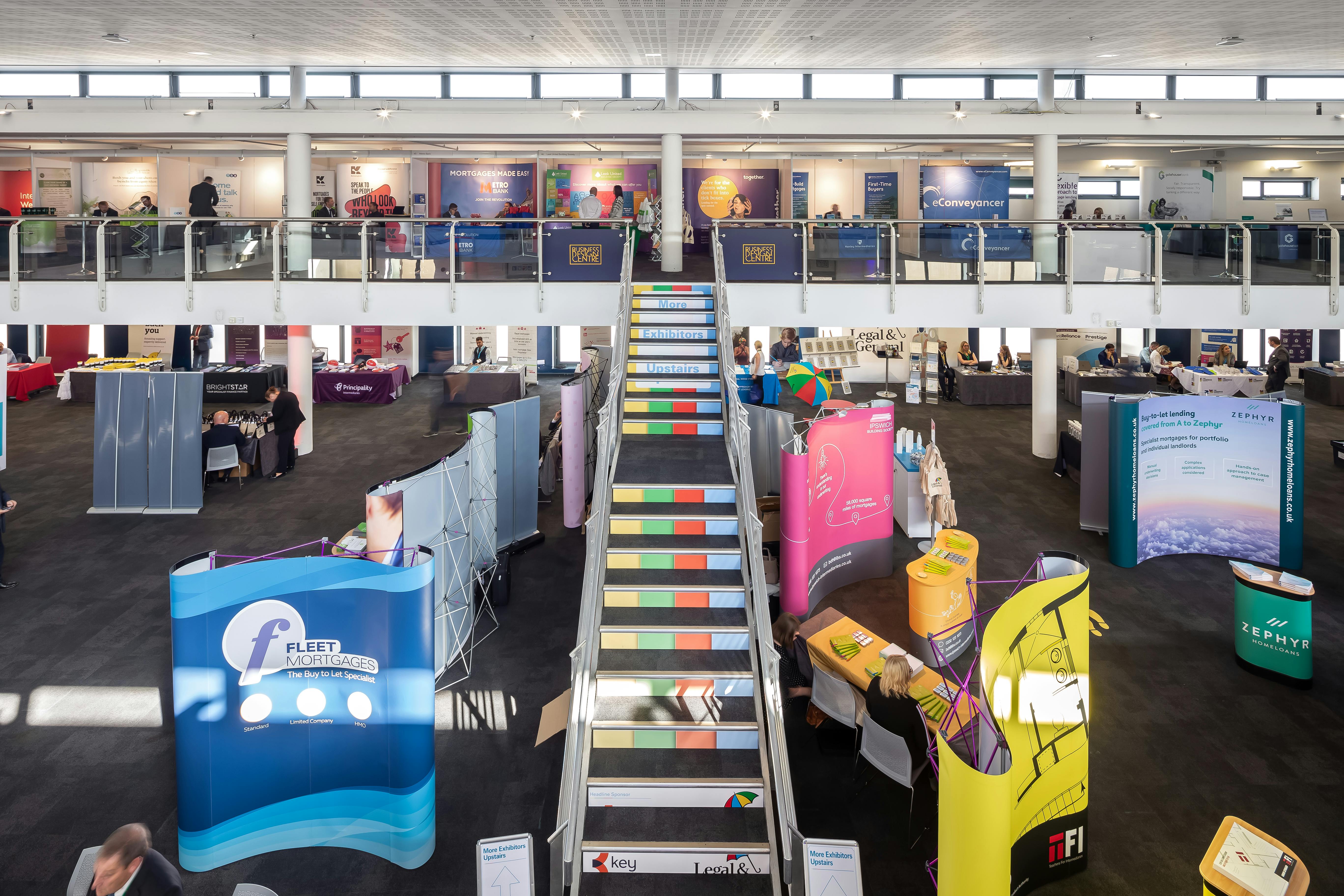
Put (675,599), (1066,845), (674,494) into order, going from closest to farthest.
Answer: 1. (1066,845)
2. (675,599)
3. (674,494)

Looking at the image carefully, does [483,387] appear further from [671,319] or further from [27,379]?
[27,379]

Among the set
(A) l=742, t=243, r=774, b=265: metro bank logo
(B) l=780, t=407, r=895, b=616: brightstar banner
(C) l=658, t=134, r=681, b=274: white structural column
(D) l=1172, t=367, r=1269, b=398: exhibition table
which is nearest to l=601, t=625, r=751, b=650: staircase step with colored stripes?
(B) l=780, t=407, r=895, b=616: brightstar banner

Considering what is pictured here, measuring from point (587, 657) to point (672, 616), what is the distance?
1051mm

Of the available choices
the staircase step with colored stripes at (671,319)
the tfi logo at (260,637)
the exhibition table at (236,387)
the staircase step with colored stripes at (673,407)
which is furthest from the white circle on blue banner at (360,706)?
the exhibition table at (236,387)

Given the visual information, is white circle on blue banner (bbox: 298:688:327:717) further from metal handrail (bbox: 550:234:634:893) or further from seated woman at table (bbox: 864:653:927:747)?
seated woman at table (bbox: 864:653:927:747)

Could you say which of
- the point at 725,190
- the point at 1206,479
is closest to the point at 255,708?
the point at 1206,479

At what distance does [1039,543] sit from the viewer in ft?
39.9

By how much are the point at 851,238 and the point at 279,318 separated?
8.62 m

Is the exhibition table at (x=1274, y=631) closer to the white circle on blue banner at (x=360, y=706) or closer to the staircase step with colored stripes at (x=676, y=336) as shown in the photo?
the staircase step with colored stripes at (x=676, y=336)

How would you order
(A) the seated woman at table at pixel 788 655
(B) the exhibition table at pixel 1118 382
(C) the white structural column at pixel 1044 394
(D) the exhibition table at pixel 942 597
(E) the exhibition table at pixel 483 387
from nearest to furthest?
1. (A) the seated woman at table at pixel 788 655
2. (D) the exhibition table at pixel 942 597
3. (C) the white structural column at pixel 1044 394
4. (B) the exhibition table at pixel 1118 382
5. (E) the exhibition table at pixel 483 387

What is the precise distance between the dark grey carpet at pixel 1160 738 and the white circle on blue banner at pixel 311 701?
353 cm

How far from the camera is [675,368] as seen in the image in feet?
34.3

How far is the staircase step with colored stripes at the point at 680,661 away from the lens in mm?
6688

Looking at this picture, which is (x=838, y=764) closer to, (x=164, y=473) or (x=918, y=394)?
(x=164, y=473)
